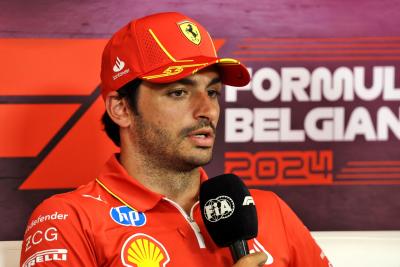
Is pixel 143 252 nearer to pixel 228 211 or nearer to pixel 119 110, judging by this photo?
pixel 228 211

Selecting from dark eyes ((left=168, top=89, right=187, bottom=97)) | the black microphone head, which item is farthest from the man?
the black microphone head

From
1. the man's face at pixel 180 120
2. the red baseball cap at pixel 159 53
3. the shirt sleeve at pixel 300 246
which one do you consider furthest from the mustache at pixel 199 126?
the shirt sleeve at pixel 300 246

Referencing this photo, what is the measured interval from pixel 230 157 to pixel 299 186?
0.67ft

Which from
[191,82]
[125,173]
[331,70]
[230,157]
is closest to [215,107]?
[191,82]

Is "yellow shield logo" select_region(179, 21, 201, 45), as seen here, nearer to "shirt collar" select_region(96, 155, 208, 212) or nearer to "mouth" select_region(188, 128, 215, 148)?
"mouth" select_region(188, 128, 215, 148)

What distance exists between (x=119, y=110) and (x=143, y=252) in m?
0.31

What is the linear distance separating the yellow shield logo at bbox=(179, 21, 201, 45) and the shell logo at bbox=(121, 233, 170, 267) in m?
0.41

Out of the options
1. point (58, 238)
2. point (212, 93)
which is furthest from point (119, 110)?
point (58, 238)

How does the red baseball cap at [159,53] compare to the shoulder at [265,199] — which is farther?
the shoulder at [265,199]

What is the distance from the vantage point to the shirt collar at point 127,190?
1380 millimetres

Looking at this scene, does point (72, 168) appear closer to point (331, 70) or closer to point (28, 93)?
point (28, 93)

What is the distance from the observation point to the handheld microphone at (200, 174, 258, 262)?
46.6 inches

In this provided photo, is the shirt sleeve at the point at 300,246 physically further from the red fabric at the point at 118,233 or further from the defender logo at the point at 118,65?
the defender logo at the point at 118,65

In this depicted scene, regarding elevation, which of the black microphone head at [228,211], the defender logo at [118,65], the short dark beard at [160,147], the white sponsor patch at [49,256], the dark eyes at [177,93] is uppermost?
the defender logo at [118,65]
